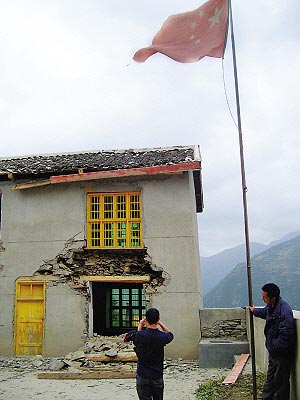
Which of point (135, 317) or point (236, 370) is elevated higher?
point (135, 317)

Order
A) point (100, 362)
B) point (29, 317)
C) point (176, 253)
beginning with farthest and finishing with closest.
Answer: point (29, 317) → point (176, 253) → point (100, 362)

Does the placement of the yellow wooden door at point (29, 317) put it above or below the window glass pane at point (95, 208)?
below

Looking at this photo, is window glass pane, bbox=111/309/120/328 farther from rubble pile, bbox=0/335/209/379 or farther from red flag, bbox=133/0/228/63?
red flag, bbox=133/0/228/63

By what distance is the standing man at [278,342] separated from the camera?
205 inches

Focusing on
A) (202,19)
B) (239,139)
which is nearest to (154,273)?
(239,139)

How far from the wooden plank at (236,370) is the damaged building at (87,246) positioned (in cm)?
210

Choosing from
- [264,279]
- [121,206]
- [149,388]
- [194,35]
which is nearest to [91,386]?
[149,388]

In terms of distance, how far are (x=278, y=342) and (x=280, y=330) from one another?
148mm

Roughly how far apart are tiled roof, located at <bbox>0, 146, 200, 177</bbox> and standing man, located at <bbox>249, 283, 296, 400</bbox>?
24.3 ft

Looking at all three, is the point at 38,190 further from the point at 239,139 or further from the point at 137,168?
the point at 239,139

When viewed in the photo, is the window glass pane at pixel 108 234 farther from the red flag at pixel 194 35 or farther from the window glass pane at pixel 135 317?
the red flag at pixel 194 35

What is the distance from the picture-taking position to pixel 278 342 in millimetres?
5223

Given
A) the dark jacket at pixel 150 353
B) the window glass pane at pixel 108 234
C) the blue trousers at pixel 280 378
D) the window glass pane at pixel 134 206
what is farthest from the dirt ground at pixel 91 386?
the window glass pane at pixel 134 206

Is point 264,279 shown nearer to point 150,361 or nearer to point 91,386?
point 91,386
